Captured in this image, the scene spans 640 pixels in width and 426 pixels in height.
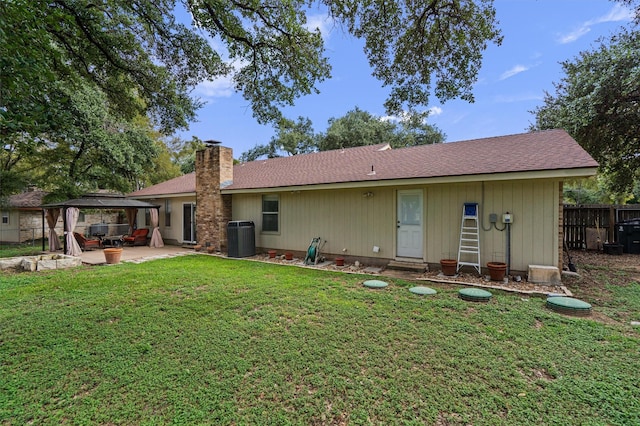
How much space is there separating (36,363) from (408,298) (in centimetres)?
501

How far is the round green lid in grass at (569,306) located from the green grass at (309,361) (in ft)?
0.71

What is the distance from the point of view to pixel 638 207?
399 inches

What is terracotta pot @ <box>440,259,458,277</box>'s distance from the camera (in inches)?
262

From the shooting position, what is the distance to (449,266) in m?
6.66

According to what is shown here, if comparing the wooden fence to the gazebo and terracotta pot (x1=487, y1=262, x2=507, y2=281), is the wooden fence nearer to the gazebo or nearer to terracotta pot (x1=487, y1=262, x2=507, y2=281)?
terracotta pot (x1=487, y1=262, x2=507, y2=281)

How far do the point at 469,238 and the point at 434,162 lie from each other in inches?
84.3

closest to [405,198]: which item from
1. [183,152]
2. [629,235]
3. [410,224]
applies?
[410,224]

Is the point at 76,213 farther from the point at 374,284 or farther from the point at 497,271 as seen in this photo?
the point at 497,271

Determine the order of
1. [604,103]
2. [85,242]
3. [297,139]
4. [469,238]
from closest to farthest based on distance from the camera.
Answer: [469,238]
[604,103]
[85,242]
[297,139]

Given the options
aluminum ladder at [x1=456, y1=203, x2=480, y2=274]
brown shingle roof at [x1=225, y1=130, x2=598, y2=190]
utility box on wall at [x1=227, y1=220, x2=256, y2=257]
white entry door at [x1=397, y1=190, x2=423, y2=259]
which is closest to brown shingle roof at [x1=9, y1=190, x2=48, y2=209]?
utility box on wall at [x1=227, y1=220, x2=256, y2=257]

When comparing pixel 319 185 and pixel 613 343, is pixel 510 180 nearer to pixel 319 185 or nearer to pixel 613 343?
pixel 613 343

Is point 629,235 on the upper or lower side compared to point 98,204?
lower

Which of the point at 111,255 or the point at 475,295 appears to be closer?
the point at 475,295


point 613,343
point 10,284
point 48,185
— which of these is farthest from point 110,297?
point 48,185
